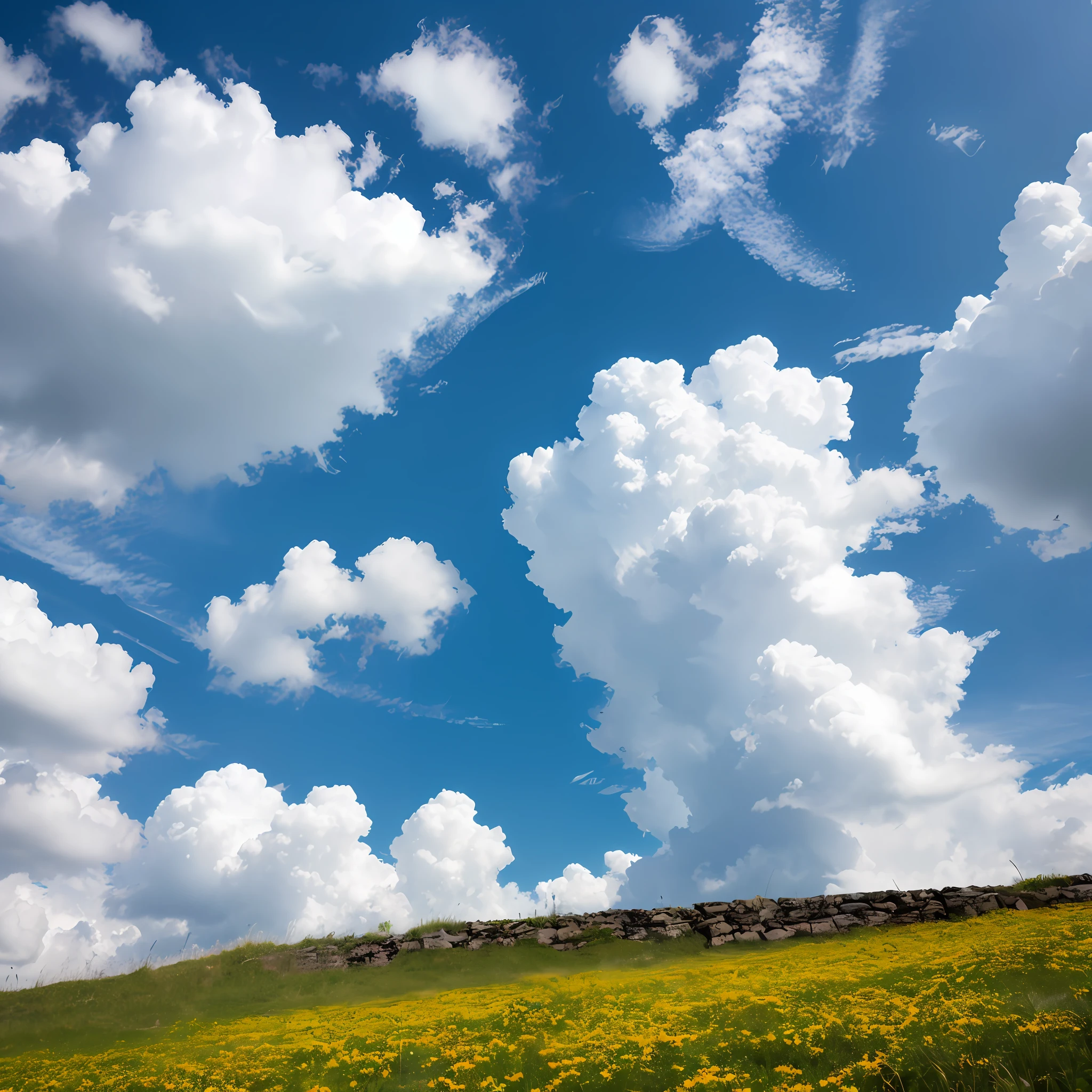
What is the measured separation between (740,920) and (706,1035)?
57.4 feet

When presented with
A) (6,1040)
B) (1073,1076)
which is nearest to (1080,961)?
(1073,1076)

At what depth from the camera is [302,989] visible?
2494 cm

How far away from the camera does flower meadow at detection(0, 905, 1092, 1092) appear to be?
8.77 meters

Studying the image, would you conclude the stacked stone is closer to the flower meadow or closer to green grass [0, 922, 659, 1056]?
green grass [0, 922, 659, 1056]

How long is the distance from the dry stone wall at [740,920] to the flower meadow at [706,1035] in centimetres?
513

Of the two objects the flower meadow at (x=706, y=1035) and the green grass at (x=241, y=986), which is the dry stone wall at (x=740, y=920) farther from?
the flower meadow at (x=706, y=1035)

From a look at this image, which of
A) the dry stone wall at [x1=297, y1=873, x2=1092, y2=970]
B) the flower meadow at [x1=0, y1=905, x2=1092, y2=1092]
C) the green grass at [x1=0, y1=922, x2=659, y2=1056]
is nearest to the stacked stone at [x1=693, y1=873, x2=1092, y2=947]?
the dry stone wall at [x1=297, y1=873, x2=1092, y2=970]

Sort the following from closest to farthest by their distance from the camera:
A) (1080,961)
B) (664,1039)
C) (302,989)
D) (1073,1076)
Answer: (1073,1076), (664,1039), (1080,961), (302,989)

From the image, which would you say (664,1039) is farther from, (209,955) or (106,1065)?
(209,955)

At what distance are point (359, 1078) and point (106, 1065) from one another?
750 cm

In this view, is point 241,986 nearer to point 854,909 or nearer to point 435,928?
point 435,928

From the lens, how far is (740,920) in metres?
26.9

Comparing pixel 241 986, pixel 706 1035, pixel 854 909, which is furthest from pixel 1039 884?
pixel 241 986

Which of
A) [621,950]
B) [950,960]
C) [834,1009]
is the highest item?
[621,950]
